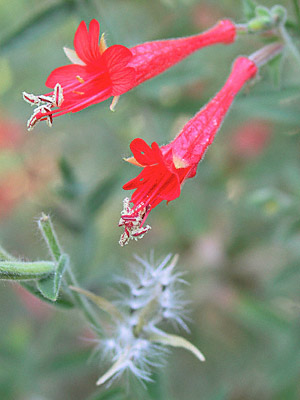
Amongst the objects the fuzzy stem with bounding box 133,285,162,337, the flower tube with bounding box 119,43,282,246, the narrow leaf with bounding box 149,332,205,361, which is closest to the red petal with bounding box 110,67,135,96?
the flower tube with bounding box 119,43,282,246

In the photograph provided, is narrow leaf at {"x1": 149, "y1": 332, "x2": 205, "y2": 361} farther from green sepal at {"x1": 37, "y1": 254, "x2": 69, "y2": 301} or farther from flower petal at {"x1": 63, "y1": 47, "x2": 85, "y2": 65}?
flower petal at {"x1": 63, "y1": 47, "x2": 85, "y2": 65}

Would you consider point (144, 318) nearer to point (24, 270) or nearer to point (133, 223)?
point (133, 223)

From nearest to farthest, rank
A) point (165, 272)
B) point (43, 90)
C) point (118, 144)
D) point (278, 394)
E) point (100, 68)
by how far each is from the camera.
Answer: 1. point (100, 68)
2. point (165, 272)
3. point (278, 394)
4. point (43, 90)
5. point (118, 144)

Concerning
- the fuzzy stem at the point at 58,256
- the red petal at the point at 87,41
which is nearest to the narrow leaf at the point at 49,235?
the fuzzy stem at the point at 58,256

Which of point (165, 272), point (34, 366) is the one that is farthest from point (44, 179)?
point (165, 272)

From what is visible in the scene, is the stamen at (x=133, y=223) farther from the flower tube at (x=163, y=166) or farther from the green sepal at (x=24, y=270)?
the green sepal at (x=24, y=270)

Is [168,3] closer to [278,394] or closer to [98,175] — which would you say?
[98,175]

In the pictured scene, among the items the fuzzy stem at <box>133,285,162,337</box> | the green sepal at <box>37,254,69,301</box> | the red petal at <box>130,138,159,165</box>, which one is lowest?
the fuzzy stem at <box>133,285,162,337</box>

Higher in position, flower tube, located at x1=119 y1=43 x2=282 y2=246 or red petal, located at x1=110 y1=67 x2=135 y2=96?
red petal, located at x1=110 y1=67 x2=135 y2=96
